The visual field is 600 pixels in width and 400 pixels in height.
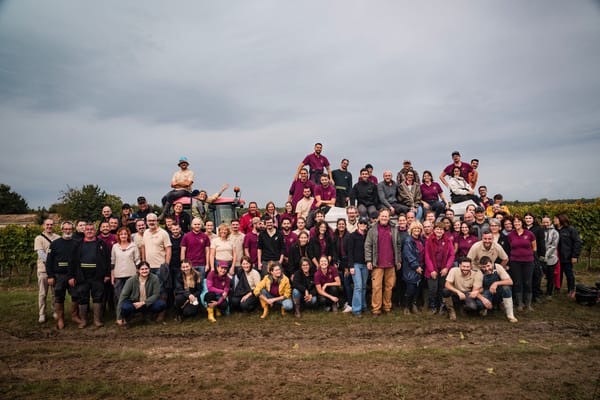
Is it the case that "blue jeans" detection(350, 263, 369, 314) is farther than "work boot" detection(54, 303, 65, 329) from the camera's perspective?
Yes

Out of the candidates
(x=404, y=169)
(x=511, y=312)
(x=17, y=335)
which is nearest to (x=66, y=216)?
(x=17, y=335)

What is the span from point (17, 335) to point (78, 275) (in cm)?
153

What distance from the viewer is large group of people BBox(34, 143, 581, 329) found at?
708 cm

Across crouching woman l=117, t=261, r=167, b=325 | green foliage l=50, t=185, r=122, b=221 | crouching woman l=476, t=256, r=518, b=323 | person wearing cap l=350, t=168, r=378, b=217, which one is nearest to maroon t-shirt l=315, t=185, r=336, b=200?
person wearing cap l=350, t=168, r=378, b=217

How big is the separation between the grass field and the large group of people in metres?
0.40

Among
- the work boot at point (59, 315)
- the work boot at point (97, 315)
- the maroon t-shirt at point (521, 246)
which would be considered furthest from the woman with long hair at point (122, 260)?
the maroon t-shirt at point (521, 246)

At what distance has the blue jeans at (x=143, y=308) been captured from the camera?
697 centimetres

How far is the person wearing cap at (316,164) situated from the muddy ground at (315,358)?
13.8ft

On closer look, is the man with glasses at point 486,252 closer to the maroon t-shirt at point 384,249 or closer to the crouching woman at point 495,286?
the crouching woman at point 495,286

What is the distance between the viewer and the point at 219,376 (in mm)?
4590

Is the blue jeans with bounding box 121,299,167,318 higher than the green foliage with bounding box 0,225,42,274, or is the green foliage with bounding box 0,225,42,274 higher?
the green foliage with bounding box 0,225,42,274

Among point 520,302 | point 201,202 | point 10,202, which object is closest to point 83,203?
point 10,202

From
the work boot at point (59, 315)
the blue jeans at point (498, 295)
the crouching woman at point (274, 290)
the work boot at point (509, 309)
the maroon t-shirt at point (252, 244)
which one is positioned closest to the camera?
the work boot at point (509, 309)

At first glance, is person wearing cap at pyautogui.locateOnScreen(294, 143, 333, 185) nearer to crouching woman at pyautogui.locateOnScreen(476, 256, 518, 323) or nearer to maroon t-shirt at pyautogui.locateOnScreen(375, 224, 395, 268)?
maroon t-shirt at pyautogui.locateOnScreen(375, 224, 395, 268)
